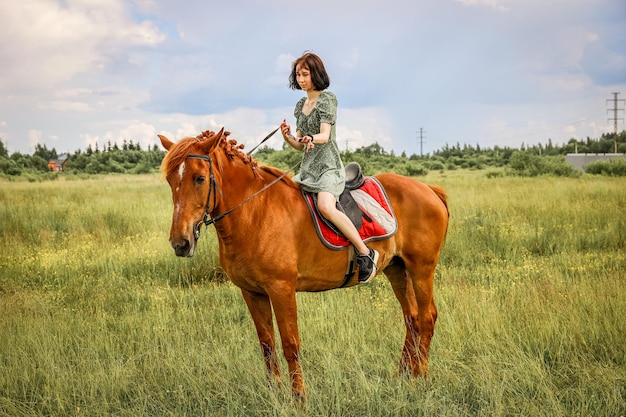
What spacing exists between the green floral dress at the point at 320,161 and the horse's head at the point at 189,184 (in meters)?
0.91

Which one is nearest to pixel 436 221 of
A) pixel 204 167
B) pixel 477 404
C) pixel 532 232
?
pixel 477 404

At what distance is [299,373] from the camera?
4.23 meters

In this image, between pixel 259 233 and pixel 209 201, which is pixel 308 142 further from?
pixel 209 201

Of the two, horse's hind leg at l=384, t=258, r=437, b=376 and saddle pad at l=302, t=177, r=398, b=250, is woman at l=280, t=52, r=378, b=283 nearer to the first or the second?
saddle pad at l=302, t=177, r=398, b=250

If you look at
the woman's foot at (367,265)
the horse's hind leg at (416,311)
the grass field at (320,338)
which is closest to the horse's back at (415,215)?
the horse's hind leg at (416,311)

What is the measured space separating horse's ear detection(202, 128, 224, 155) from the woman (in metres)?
0.62

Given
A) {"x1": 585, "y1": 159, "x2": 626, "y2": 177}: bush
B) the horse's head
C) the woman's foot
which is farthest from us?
{"x1": 585, "y1": 159, "x2": 626, "y2": 177}: bush

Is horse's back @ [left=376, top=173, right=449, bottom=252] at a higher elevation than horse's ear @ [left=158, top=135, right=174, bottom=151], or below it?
below

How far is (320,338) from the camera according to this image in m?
5.69

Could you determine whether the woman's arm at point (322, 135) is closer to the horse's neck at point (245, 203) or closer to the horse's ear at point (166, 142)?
the horse's neck at point (245, 203)

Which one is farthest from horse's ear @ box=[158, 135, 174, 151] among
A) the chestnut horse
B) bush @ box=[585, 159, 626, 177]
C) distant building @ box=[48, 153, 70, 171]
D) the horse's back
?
distant building @ box=[48, 153, 70, 171]

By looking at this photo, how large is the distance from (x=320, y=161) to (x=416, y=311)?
190 centimetres

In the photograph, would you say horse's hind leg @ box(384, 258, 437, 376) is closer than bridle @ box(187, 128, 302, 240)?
No

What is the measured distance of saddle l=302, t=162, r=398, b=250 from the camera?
4.50 metres
